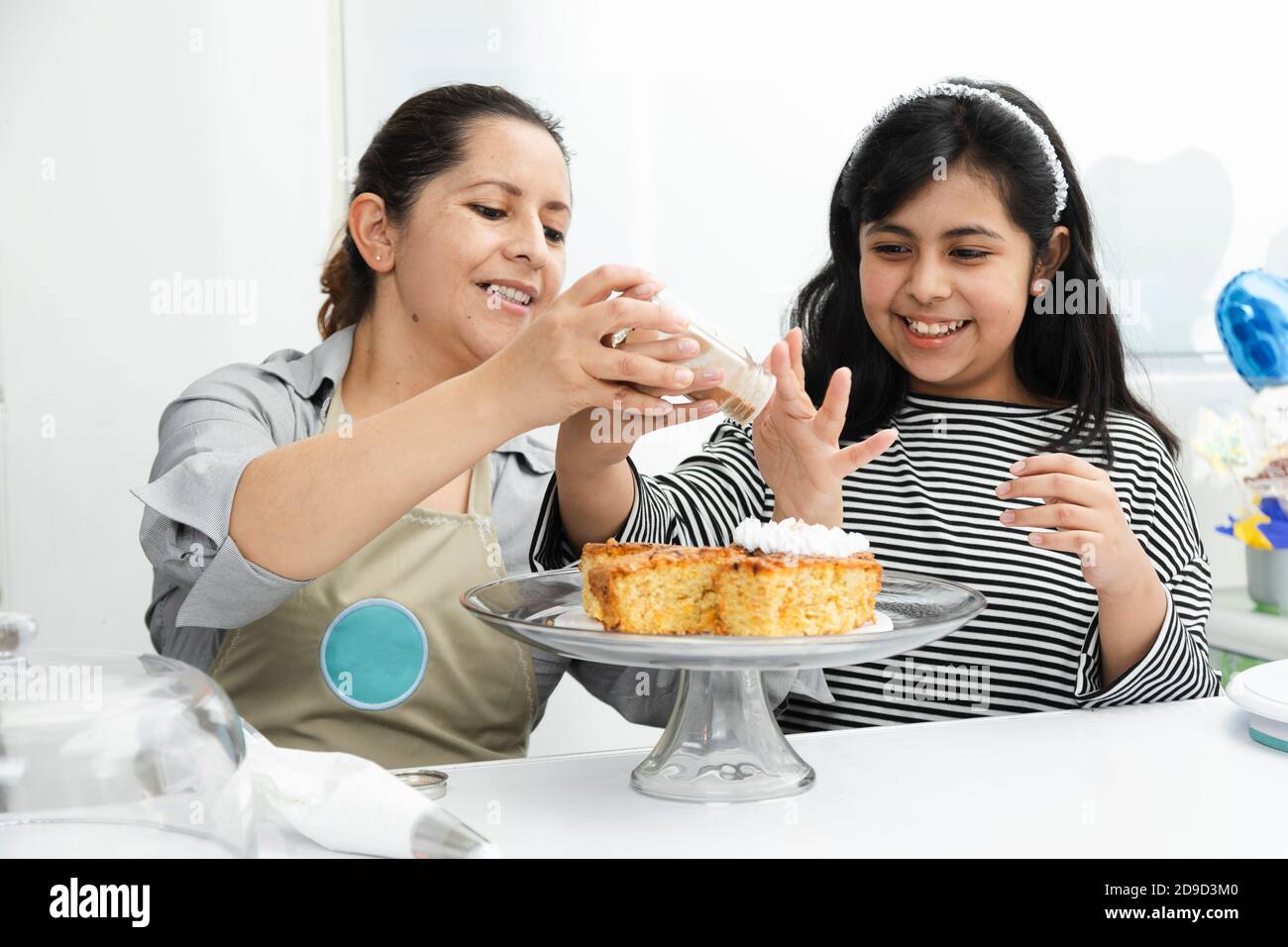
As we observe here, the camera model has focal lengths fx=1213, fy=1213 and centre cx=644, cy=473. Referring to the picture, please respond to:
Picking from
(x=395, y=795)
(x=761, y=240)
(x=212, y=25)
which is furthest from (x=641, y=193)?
(x=395, y=795)

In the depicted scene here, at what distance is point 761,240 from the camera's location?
245cm

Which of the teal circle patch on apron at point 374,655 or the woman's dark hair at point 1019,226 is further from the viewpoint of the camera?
the woman's dark hair at point 1019,226

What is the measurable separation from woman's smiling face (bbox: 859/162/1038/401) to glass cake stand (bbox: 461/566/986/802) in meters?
0.50

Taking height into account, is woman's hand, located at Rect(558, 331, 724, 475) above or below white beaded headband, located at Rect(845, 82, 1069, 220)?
below

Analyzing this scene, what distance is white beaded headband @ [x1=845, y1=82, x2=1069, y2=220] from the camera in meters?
1.47

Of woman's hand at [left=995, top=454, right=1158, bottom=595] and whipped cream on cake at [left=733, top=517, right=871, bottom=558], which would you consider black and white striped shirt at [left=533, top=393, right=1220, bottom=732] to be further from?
whipped cream on cake at [left=733, top=517, right=871, bottom=558]

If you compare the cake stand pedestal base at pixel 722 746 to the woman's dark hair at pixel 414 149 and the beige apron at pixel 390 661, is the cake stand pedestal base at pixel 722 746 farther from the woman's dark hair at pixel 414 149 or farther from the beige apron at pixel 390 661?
the woman's dark hair at pixel 414 149

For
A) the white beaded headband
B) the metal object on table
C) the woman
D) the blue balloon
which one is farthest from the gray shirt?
the blue balloon

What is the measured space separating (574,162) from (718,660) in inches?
67.0

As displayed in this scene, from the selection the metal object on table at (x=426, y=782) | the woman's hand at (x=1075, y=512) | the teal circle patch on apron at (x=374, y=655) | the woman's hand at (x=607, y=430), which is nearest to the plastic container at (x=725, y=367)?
the woman's hand at (x=607, y=430)

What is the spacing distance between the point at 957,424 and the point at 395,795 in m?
1.00

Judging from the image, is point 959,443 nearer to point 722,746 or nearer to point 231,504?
point 722,746

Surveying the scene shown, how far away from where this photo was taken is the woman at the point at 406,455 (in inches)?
39.9

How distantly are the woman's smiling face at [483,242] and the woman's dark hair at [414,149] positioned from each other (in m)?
0.02
